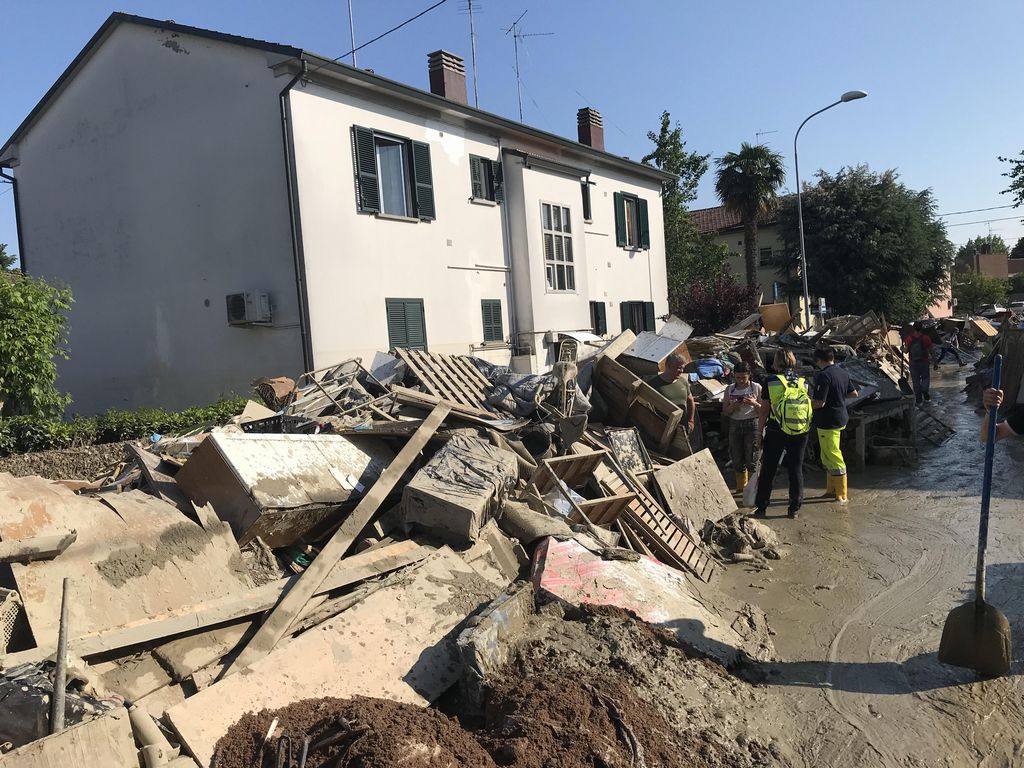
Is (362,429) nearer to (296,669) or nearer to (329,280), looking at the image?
(296,669)

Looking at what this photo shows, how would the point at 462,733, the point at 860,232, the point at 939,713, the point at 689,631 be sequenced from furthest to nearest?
the point at 860,232 → the point at 689,631 → the point at 939,713 → the point at 462,733

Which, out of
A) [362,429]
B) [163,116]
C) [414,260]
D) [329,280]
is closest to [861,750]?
[362,429]

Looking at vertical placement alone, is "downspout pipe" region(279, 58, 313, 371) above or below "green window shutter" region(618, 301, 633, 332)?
above

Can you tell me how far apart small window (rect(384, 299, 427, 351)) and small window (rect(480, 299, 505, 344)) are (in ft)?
6.45

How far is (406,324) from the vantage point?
14.2 metres

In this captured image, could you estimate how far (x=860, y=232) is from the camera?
33.4m

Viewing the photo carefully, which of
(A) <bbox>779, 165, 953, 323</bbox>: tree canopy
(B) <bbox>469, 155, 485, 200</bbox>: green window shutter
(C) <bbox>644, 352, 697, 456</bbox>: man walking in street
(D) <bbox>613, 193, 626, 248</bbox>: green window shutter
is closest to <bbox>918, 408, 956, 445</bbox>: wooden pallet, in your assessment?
(C) <bbox>644, 352, 697, 456</bbox>: man walking in street

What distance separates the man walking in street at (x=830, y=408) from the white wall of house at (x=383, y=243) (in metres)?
7.83

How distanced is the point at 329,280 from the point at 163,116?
4855 mm

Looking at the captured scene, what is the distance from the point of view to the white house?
1259cm

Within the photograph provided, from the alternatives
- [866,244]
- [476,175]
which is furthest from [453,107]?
[866,244]

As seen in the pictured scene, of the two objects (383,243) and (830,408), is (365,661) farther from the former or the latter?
(383,243)

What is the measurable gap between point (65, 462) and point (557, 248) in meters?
11.8

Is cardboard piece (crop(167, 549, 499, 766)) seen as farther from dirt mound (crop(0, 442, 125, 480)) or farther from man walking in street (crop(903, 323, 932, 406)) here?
man walking in street (crop(903, 323, 932, 406))
